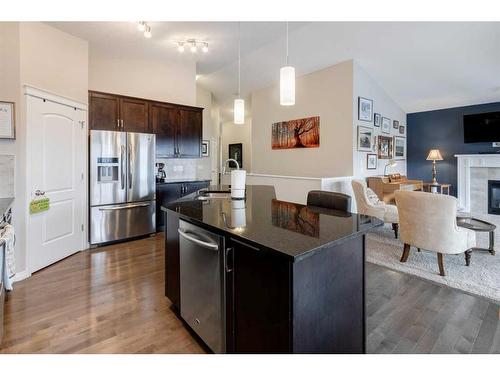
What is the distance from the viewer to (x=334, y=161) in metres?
5.46

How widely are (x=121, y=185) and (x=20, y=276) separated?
1.61m

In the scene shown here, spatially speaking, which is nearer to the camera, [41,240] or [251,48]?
[41,240]

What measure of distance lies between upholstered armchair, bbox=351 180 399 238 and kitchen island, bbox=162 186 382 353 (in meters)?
2.67

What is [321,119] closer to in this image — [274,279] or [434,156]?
[434,156]

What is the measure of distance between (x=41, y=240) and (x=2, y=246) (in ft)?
5.55

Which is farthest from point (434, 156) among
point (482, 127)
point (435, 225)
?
point (435, 225)

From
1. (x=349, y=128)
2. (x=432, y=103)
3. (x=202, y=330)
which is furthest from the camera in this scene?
(x=432, y=103)

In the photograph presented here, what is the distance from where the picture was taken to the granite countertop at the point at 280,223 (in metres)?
1.19

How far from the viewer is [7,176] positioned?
9.22 feet

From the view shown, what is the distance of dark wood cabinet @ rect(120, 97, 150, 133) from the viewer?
4226 millimetres

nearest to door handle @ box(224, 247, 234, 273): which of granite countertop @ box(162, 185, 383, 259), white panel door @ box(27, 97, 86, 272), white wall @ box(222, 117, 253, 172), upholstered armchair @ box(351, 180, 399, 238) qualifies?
granite countertop @ box(162, 185, 383, 259)

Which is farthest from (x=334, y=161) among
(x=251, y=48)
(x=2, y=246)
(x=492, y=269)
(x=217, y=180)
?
→ (x=2, y=246)
